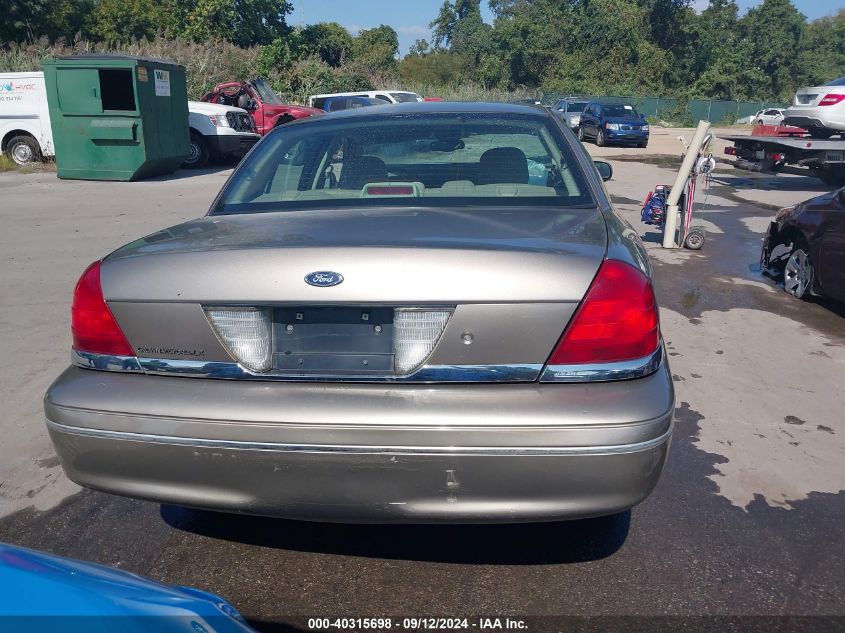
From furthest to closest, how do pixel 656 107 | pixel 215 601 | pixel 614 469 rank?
pixel 656 107 < pixel 614 469 < pixel 215 601

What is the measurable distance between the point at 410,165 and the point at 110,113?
12.6 metres

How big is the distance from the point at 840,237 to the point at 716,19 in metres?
60.1

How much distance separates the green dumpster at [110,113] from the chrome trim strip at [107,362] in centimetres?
1277

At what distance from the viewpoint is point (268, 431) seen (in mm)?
2338

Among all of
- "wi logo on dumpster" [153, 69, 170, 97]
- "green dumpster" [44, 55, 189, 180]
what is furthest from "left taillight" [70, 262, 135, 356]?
"wi logo on dumpster" [153, 69, 170, 97]

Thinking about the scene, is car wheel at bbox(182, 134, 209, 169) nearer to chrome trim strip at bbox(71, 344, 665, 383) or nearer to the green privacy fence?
chrome trim strip at bbox(71, 344, 665, 383)

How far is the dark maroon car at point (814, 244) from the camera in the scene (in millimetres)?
6285

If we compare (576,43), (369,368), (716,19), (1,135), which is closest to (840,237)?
(369,368)

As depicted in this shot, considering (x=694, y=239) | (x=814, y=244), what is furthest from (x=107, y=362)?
(x=694, y=239)

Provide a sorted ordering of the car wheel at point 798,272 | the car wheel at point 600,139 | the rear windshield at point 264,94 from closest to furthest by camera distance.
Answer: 1. the car wheel at point 798,272
2. the rear windshield at point 264,94
3. the car wheel at point 600,139

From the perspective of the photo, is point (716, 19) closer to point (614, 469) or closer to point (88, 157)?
point (88, 157)

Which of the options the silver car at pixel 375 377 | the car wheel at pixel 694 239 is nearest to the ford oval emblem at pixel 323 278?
the silver car at pixel 375 377

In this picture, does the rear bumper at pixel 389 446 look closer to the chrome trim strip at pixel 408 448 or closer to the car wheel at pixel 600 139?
the chrome trim strip at pixel 408 448

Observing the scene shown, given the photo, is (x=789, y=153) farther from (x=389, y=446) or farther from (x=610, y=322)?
(x=389, y=446)
